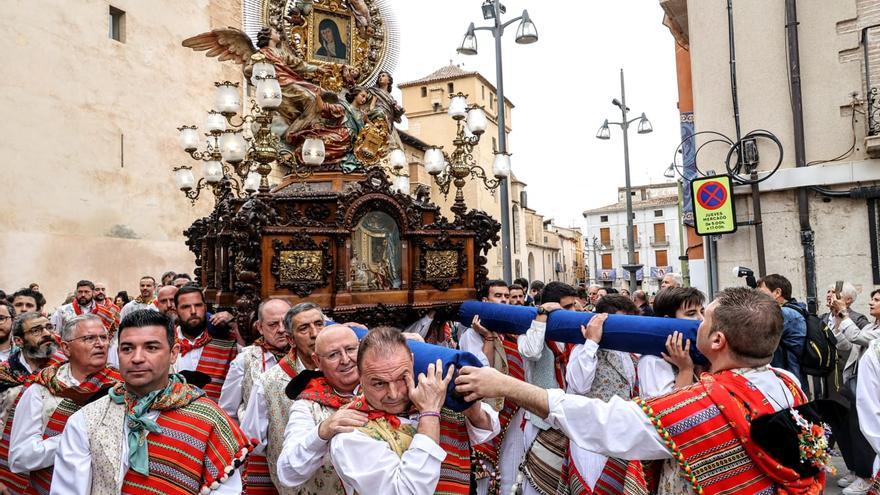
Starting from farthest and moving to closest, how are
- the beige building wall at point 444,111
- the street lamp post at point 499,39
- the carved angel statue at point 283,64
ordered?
the beige building wall at point 444,111, the street lamp post at point 499,39, the carved angel statue at point 283,64

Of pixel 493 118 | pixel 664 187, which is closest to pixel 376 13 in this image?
pixel 493 118

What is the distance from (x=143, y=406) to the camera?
2.73m

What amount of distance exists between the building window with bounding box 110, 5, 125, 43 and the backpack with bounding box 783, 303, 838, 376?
1606cm

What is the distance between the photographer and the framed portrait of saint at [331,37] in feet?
25.6

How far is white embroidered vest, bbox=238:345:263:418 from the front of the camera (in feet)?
14.2

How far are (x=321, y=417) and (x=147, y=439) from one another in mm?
708

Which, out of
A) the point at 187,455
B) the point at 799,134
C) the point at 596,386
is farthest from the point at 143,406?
the point at 799,134

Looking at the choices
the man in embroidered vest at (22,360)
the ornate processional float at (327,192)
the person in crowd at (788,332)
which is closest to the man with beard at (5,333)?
the man in embroidered vest at (22,360)

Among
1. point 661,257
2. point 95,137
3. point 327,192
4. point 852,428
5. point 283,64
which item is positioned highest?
point 95,137

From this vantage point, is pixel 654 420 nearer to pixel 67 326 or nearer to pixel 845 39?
pixel 67 326

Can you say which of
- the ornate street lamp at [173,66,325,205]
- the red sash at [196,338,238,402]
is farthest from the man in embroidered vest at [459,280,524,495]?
the ornate street lamp at [173,66,325,205]

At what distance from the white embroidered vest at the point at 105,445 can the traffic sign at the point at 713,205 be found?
8.35 meters

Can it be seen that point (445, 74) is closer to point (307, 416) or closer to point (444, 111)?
point (444, 111)

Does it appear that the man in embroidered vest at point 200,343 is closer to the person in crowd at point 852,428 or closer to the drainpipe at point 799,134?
the person in crowd at point 852,428
